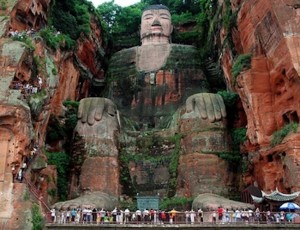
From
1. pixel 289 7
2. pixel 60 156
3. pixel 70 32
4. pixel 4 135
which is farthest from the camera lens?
pixel 70 32

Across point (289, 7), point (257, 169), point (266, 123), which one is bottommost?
point (257, 169)

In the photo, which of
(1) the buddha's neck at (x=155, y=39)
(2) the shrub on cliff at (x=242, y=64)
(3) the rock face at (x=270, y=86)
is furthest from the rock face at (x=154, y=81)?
(3) the rock face at (x=270, y=86)

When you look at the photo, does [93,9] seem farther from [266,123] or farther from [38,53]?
[266,123]

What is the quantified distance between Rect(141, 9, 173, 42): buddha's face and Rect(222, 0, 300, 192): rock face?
10.3 meters

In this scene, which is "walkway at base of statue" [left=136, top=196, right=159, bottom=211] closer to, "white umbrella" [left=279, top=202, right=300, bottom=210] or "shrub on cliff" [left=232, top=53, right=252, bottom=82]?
"white umbrella" [left=279, top=202, right=300, bottom=210]

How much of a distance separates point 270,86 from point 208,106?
3.26 meters

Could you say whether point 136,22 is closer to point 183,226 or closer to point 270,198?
point 270,198

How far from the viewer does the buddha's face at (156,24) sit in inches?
1251

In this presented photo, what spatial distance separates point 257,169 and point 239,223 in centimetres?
527

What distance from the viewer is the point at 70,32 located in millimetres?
26266

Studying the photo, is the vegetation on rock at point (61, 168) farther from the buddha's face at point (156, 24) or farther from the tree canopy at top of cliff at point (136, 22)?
the buddha's face at point (156, 24)

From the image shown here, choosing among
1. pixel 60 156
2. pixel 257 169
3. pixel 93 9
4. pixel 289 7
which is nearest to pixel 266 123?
pixel 257 169

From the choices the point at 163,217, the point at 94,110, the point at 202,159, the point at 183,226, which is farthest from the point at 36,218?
the point at 202,159

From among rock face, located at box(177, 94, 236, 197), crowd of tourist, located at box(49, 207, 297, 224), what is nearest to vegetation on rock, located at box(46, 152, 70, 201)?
crowd of tourist, located at box(49, 207, 297, 224)
